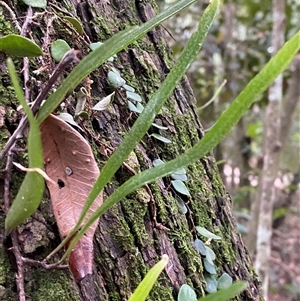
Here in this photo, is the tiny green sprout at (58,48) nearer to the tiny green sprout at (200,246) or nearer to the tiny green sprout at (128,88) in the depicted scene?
the tiny green sprout at (128,88)

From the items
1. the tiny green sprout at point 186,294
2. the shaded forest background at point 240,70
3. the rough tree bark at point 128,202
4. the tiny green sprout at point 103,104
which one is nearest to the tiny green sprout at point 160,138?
the rough tree bark at point 128,202

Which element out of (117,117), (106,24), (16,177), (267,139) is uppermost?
(267,139)

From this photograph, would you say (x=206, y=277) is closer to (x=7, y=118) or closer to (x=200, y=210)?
(x=200, y=210)

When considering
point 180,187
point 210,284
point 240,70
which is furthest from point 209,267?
point 240,70

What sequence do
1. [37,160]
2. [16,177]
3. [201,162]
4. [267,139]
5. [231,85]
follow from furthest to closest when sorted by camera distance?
[231,85], [267,139], [201,162], [16,177], [37,160]

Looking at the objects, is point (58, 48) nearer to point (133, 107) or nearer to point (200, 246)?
point (133, 107)

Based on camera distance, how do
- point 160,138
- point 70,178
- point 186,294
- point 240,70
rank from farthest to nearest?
point 240,70 → point 160,138 → point 186,294 → point 70,178

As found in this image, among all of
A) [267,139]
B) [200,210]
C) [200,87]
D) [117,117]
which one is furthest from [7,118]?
[200,87]
